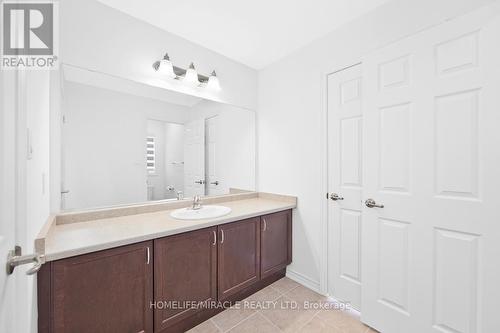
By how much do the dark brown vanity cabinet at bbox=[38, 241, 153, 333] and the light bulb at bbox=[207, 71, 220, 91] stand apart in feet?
5.16

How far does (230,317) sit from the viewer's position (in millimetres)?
1704

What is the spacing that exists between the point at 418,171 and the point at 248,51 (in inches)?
74.8

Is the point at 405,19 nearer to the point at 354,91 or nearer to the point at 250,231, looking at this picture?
the point at 354,91

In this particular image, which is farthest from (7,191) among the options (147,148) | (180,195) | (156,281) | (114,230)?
(180,195)

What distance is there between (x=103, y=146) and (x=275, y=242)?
1.74 meters

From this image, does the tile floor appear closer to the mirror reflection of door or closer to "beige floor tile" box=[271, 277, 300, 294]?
"beige floor tile" box=[271, 277, 300, 294]

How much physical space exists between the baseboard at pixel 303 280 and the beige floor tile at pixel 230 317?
2.12 feet

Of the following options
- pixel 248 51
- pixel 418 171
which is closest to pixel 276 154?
pixel 248 51

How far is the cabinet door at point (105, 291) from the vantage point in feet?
3.50

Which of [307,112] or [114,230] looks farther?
[307,112]

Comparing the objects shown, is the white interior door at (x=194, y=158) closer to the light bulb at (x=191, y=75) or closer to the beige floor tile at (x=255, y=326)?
the light bulb at (x=191, y=75)

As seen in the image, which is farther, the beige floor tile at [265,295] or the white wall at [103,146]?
the beige floor tile at [265,295]

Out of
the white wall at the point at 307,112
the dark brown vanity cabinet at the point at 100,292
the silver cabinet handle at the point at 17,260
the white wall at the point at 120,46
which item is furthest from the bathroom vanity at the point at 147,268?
the white wall at the point at 120,46

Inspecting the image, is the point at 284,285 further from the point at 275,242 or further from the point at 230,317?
the point at 230,317
